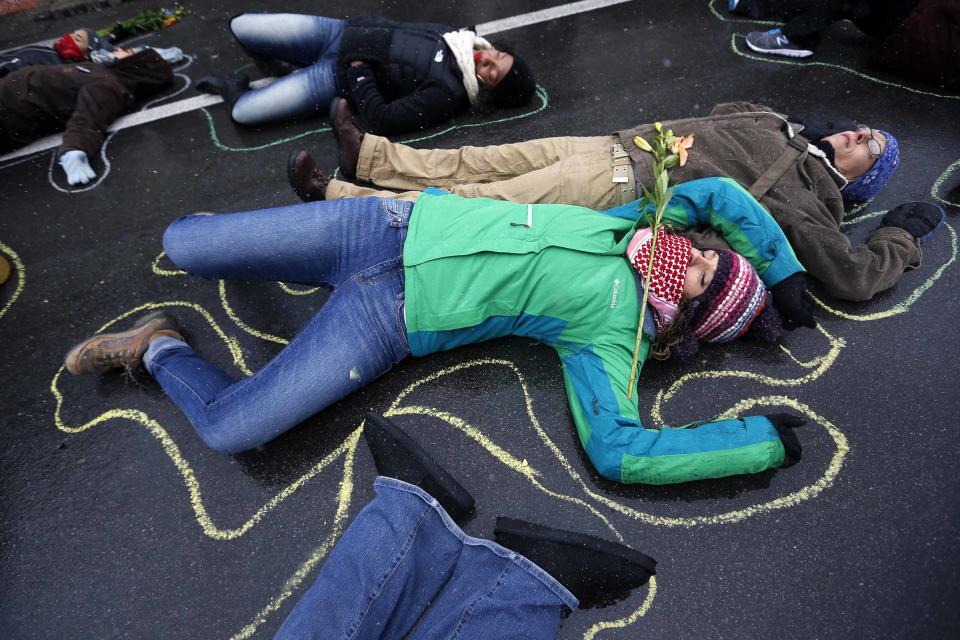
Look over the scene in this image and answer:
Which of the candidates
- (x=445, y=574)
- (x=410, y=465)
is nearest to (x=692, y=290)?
(x=410, y=465)

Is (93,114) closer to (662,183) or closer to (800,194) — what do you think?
(662,183)

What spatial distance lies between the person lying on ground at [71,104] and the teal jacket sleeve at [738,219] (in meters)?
3.55

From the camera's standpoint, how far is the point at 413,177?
3223 mm

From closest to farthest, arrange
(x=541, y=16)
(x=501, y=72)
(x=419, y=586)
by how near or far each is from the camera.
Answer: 1. (x=419, y=586)
2. (x=501, y=72)
3. (x=541, y=16)

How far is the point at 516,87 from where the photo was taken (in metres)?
3.67

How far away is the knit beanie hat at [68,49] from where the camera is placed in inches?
164

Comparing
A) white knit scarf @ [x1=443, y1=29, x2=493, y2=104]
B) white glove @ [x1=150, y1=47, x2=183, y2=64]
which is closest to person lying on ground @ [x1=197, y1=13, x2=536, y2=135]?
white knit scarf @ [x1=443, y1=29, x2=493, y2=104]

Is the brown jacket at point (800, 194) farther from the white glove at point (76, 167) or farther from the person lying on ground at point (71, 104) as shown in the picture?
the person lying on ground at point (71, 104)

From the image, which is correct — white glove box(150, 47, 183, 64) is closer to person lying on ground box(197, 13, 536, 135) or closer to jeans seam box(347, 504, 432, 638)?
person lying on ground box(197, 13, 536, 135)

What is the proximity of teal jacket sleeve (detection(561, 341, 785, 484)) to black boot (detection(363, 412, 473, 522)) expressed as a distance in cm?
59

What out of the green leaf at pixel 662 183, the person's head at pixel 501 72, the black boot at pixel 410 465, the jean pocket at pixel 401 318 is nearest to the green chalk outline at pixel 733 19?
the person's head at pixel 501 72

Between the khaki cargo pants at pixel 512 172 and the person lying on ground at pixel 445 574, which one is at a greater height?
the khaki cargo pants at pixel 512 172

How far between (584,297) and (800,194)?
1373 mm

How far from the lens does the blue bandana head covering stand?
298 cm
